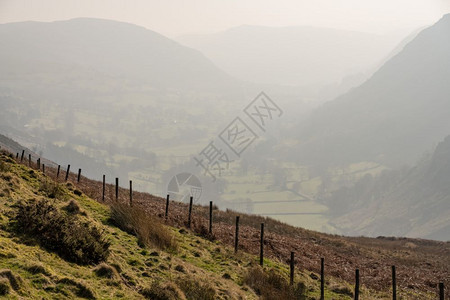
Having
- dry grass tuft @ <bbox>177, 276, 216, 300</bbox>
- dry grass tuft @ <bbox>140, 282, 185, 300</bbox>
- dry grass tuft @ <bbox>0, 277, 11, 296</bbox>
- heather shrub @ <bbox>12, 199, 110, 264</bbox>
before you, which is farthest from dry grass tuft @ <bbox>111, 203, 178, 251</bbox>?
dry grass tuft @ <bbox>0, 277, 11, 296</bbox>

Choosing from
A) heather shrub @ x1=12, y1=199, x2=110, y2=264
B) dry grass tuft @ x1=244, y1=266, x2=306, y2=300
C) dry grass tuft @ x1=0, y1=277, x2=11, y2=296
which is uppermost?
heather shrub @ x1=12, y1=199, x2=110, y2=264

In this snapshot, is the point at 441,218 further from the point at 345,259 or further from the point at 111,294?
the point at 111,294

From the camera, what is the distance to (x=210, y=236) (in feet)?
76.8

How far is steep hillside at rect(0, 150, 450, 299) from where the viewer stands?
1007cm

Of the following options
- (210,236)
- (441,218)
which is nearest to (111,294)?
(210,236)

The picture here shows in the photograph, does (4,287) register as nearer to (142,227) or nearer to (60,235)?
(60,235)

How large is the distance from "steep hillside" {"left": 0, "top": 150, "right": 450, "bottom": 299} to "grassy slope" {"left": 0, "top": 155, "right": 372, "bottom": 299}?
→ 2cm

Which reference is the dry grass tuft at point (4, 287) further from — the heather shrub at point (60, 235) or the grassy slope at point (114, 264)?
the heather shrub at point (60, 235)

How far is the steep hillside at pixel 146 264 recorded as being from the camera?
33.0 ft

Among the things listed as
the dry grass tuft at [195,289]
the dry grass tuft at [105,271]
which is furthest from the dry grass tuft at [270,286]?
the dry grass tuft at [105,271]

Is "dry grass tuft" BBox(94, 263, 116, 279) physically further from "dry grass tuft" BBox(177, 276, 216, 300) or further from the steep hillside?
"dry grass tuft" BBox(177, 276, 216, 300)

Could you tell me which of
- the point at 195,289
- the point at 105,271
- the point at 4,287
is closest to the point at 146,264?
the point at 195,289

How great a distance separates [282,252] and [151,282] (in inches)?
566

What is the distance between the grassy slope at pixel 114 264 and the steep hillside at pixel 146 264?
0.02 m
